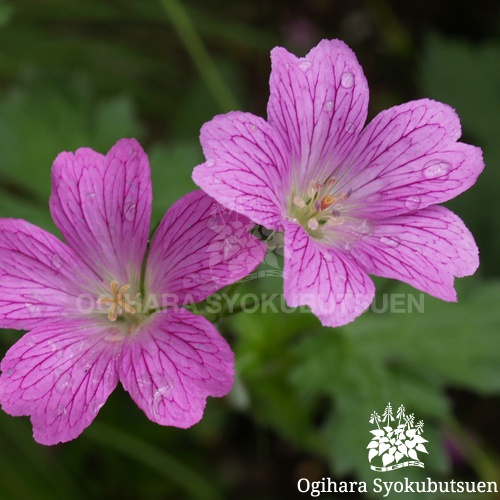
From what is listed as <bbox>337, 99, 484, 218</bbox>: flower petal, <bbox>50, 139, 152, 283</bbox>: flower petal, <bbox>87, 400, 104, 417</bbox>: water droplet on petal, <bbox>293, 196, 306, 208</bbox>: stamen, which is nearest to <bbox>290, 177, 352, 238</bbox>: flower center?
<bbox>293, 196, 306, 208</bbox>: stamen

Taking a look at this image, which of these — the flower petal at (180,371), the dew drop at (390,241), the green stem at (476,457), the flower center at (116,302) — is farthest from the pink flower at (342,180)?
the green stem at (476,457)

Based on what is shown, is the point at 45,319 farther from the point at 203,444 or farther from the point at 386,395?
the point at 203,444

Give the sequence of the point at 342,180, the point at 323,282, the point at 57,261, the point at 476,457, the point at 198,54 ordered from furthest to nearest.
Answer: the point at 198,54
the point at 476,457
the point at 342,180
the point at 57,261
the point at 323,282

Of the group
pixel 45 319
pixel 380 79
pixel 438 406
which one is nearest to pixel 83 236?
pixel 45 319

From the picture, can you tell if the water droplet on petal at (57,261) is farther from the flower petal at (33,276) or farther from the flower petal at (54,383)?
the flower petal at (54,383)

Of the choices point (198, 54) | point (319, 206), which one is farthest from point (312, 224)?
point (198, 54)

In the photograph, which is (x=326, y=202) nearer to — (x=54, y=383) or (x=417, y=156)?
(x=417, y=156)

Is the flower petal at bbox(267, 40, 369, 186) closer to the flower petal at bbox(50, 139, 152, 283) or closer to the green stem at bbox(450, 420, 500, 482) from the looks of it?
the flower petal at bbox(50, 139, 152, 283)
